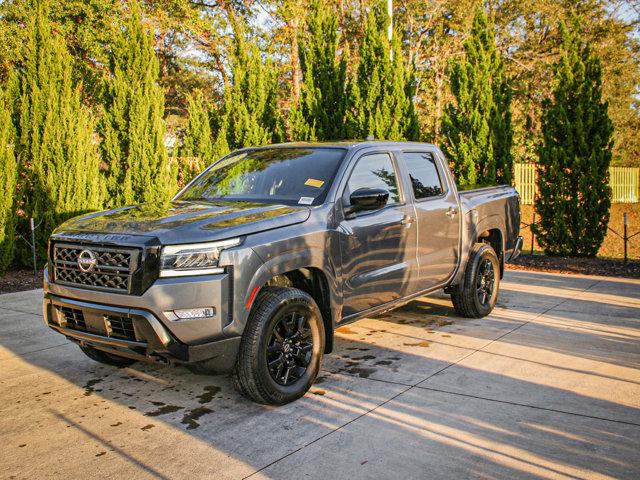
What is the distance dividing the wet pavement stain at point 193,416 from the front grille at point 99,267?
39.8 inches

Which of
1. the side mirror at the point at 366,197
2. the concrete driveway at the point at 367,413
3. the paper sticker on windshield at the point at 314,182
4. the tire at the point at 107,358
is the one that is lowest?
the concrete driveway at the point at 367,413

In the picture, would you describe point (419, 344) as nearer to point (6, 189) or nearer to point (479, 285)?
point (479, 285)

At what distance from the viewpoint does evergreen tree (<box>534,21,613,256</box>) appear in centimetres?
1185

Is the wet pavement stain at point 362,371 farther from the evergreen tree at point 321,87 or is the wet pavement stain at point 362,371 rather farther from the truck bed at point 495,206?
the evergreen tree at point 321,87

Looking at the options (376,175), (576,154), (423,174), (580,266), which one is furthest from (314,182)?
(576,154)

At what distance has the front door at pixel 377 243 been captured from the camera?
16.8 feet

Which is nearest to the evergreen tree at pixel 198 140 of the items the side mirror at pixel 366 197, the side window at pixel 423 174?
the side window at pixel 423 174

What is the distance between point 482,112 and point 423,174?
7.37 m

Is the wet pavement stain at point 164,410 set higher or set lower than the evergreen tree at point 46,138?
lower

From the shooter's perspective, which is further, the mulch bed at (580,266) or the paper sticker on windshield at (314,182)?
the mulch bed at (580,266)

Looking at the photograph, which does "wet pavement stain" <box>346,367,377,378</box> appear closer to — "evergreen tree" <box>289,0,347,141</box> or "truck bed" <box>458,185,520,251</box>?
"truck bed" <box>458,185,520,251</box>

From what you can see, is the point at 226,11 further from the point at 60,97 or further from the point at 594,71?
the point at 594,71

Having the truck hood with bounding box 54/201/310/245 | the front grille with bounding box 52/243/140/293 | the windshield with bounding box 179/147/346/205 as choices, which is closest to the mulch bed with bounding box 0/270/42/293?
the windshield with bounding box 179/147/346/205

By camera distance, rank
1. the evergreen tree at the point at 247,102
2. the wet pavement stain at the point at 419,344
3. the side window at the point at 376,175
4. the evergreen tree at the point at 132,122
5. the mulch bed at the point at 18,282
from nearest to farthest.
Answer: the side window at the point at 376,175
the wet pavement stain at the point at 419,344
the mulch bed at the point at 18,282
the evergreen tree at the point at 132,122
the evergreen tree at the point at 247,102
